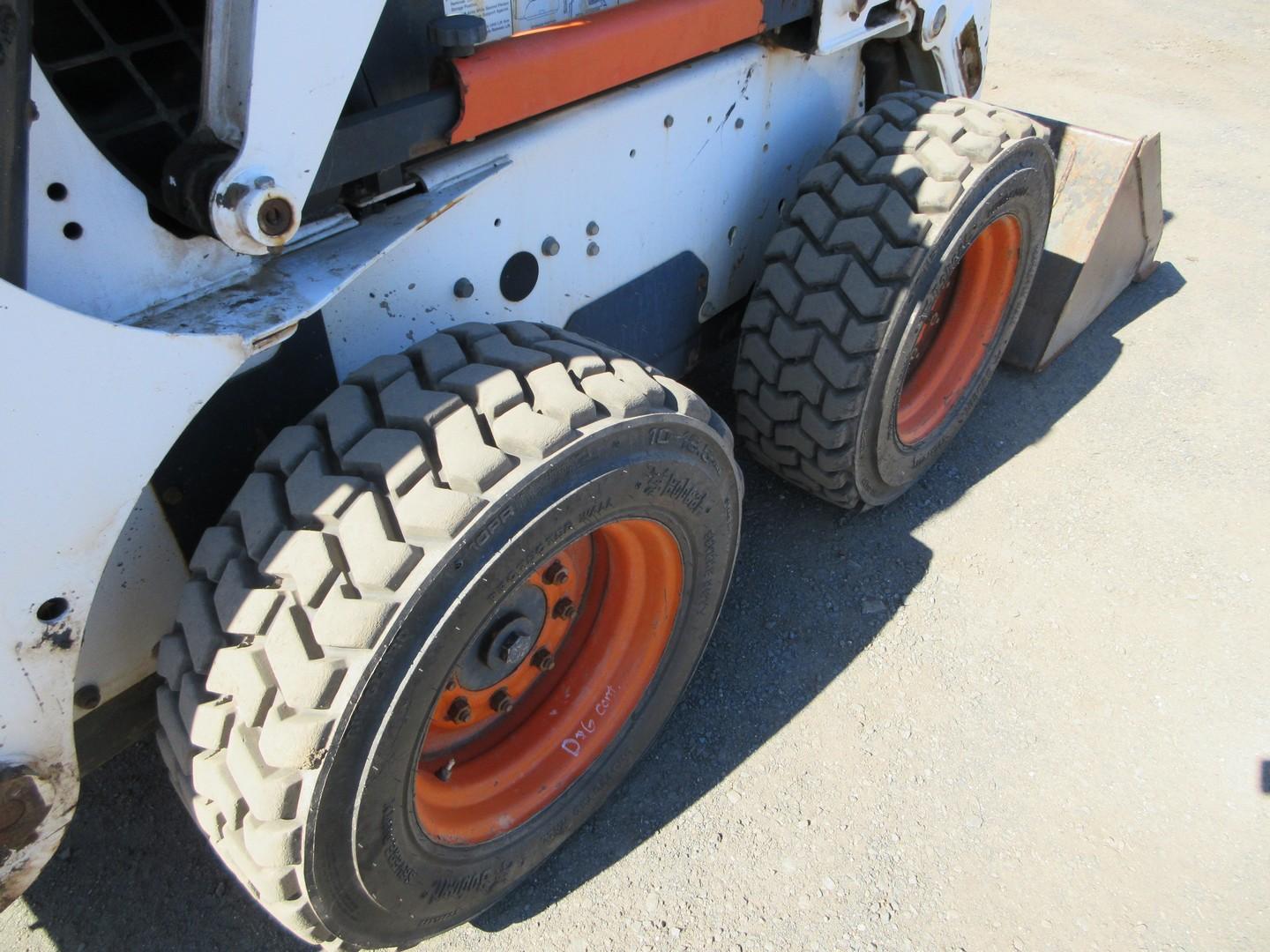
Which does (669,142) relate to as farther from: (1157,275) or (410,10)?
(1157,275)

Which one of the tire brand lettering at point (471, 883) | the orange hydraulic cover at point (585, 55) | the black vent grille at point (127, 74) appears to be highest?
the black vent grille at point (127, 74)

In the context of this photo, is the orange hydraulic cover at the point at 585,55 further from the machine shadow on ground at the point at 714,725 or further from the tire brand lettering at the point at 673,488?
the machine shadow on ground at the point at 714,725

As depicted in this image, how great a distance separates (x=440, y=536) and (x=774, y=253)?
52.8 inches

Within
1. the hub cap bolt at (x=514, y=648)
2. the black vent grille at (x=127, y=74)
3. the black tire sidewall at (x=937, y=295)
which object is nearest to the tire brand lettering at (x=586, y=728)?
the hub cap bolt at (x=514, y=648)

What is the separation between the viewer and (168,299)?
141cm

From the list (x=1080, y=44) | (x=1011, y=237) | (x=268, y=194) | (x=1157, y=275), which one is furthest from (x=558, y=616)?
(x=1080, y=44)

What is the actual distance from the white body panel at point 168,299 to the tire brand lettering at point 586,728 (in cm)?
84

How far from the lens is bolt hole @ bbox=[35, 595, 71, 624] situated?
1.30 meters

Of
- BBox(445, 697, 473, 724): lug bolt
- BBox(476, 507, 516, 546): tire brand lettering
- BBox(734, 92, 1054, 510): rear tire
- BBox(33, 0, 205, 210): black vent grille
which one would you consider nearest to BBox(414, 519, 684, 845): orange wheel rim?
BBox(445, 697, 473, 724): lug bolt

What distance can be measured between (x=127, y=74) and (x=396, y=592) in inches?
35.1

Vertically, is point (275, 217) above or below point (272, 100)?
below

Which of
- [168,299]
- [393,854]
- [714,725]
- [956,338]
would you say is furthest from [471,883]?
[956,338]

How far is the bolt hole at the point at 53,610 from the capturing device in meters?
1.30

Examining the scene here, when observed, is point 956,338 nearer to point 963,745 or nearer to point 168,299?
point 963,745
